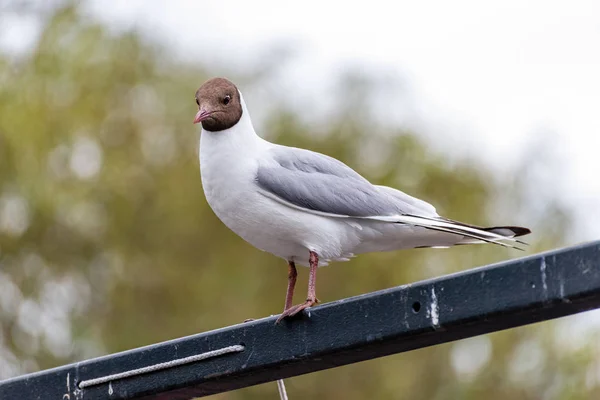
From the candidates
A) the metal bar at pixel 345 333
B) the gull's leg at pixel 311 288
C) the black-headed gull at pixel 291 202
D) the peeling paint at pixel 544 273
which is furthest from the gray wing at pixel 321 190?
the peeling paint at pixel 544 273

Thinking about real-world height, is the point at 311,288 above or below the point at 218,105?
below

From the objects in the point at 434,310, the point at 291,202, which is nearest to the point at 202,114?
the point at 291,202

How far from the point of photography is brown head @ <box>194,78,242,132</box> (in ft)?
9.68

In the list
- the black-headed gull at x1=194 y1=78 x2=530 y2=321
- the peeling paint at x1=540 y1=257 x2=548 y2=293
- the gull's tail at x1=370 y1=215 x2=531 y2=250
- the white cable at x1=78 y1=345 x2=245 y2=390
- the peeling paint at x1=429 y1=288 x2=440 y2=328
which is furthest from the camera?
the black-headed gull at x1=194 y1=78 x2=530 y2=321

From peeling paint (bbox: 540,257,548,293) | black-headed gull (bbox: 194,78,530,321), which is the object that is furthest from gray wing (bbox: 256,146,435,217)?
peeling paint (bbox: 540,257,548,293)

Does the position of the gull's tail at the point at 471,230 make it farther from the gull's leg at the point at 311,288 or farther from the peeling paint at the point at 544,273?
the peeling paint at the point at 544,273

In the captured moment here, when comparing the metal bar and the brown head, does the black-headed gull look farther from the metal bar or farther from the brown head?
the metal bar

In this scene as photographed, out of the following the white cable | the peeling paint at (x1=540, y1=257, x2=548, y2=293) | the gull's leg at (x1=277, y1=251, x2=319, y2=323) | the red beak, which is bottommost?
the peeling paint at (x1=540, y1=257, x2=548, y2=293)

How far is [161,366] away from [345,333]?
0.40m

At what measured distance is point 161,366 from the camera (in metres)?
2.25

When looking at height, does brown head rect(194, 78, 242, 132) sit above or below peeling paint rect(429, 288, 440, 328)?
above

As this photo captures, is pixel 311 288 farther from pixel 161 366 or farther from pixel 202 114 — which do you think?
pixel 161 366

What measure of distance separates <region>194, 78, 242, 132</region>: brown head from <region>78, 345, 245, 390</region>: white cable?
0.87m

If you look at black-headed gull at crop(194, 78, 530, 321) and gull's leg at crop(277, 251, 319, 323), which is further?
black-headed gull at crop(194, 78, 530, 321)
